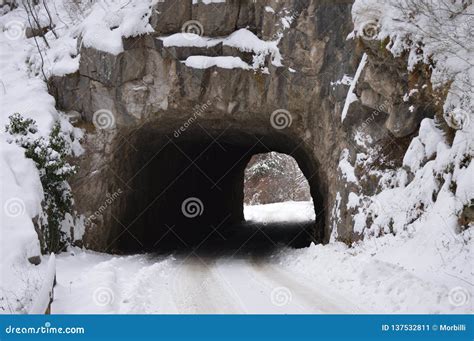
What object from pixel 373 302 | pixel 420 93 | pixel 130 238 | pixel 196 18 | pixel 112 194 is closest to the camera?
pixel 373 302

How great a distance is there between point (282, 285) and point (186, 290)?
2280 mm

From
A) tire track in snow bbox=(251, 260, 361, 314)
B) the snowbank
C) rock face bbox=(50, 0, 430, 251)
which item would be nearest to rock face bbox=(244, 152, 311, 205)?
the snowbank

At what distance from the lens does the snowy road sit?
8.98 metres

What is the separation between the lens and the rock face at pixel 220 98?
1683cm

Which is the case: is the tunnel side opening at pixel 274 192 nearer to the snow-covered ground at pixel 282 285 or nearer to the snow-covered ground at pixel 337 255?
the snow-covered ground at pixel 337 255

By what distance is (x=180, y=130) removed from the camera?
2183 cm

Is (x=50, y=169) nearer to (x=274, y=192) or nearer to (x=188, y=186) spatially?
(x=188, y=186)

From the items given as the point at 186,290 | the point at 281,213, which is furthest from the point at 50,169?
the point at 281,213

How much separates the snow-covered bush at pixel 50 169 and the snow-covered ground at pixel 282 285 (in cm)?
143

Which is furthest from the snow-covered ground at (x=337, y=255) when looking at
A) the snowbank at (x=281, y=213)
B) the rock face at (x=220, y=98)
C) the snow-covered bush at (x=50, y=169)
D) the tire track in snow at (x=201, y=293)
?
the snowbank at (x=281, y=213)

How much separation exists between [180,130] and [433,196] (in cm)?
1291

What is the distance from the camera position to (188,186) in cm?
2875

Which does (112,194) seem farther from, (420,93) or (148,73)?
(420,93)

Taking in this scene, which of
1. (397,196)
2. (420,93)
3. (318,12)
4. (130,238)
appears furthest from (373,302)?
(130,238)
